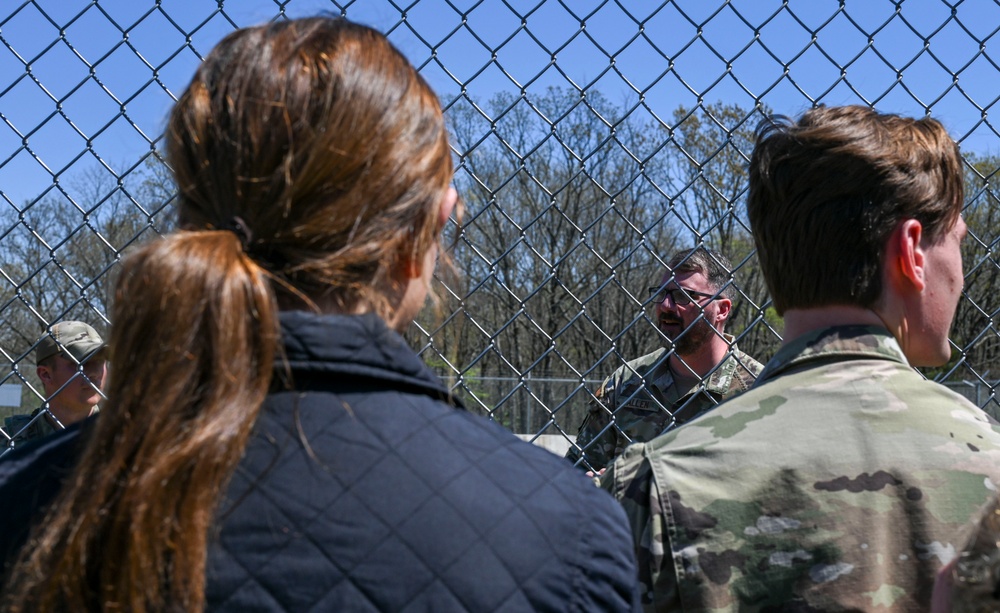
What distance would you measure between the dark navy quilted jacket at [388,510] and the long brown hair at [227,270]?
1.8 inches

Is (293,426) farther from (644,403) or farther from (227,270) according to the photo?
(644,403)

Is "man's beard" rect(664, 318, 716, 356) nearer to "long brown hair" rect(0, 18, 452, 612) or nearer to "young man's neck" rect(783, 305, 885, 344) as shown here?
"young man's neck" rect(783, 305, 885, 344)

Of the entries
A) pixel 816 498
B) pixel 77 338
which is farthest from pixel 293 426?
pixel 77 338

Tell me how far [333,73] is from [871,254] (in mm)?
1159

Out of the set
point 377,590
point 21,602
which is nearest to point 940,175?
point 377,590

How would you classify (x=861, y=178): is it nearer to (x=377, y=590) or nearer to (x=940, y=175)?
(x=940, y=175)

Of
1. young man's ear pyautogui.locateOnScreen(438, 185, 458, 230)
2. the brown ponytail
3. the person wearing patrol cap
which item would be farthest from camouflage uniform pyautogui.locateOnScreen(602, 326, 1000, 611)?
the person wearing patrol cap

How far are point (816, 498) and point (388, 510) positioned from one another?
0.90 metres

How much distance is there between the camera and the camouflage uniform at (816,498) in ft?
5.37

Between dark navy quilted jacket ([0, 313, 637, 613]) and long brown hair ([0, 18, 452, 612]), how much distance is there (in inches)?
1.8

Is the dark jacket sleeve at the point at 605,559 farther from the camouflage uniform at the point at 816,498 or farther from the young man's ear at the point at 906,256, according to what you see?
the young man's ear at the point at 906,256

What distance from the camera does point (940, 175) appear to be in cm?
189

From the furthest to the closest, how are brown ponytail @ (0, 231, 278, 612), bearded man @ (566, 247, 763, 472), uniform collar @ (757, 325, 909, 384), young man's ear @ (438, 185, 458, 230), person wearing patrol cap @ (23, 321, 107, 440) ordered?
bearded man @ (566, 247, 763, 472) < person wearing patrol cap @ (23, 321, 107, 440) < uniform collar @ (757, 325, 909, 384) < young man's ear @ (438, 185, 458, 230) < brown ponytail @ (0, 231, 278, 612)

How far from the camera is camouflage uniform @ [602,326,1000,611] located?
1.64 m
